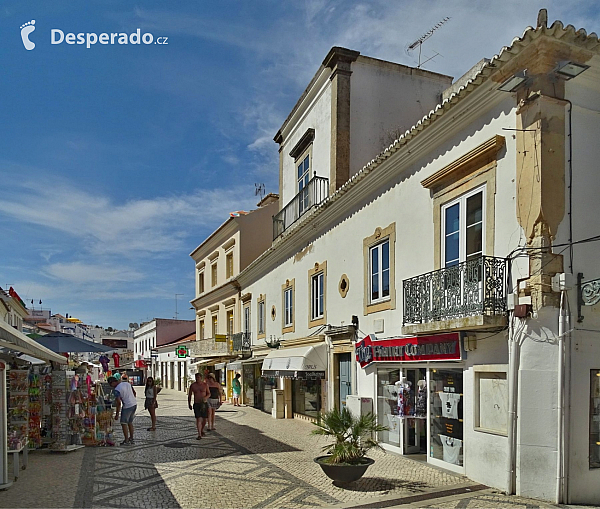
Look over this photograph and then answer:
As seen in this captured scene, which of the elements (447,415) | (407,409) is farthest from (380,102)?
(447,415)

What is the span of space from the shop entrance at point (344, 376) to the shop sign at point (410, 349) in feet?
3.41

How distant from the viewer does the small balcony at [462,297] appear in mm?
7902

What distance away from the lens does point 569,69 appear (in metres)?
7.60

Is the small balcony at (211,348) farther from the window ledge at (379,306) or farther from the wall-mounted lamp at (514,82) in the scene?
the wall-mounted lamp at (514,82)

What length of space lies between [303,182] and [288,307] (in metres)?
4.02

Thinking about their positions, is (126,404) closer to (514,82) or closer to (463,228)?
(463,228)

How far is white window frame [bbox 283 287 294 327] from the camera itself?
59.5 ft

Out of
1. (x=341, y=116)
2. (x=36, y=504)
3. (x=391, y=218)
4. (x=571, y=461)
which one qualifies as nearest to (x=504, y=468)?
(x=571, y=461)

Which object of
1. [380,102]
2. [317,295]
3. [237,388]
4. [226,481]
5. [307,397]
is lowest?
[237,388]

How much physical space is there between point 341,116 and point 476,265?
8410 mm

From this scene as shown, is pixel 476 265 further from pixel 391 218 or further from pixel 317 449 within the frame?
pixel 317 449

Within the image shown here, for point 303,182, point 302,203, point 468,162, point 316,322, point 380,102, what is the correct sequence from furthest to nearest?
point 303,182 → point 302,203 → point 380,102 → point 316,322 → point 468,162

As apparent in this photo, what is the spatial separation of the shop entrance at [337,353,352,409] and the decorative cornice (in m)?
5.19

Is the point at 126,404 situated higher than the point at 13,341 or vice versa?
the point at 13,341
